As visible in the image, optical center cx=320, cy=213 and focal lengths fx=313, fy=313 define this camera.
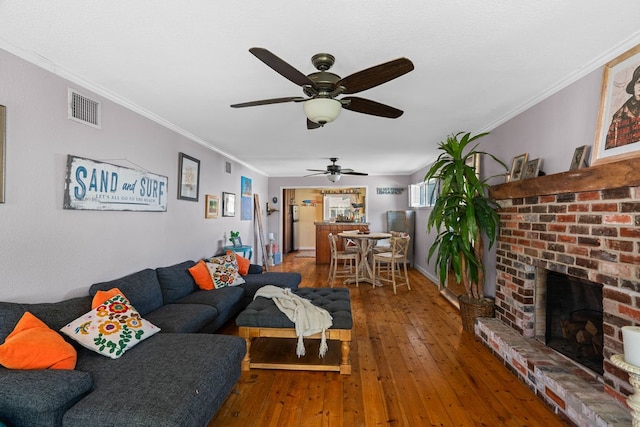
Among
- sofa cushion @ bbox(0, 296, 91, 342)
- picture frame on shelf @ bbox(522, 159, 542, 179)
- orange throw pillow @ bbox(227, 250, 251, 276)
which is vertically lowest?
orange throw pillow @ bbox(227, 250, 251, 276)

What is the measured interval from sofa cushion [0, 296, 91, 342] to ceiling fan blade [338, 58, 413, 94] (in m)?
2.26

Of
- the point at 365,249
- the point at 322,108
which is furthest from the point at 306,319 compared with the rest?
the point at 365,249

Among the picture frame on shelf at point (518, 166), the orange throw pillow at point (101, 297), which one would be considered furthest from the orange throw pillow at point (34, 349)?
the picture frame on shelf at point (518, 166)

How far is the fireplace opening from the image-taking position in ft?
7.01

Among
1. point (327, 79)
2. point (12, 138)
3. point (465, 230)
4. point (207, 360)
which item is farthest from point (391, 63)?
point (12, 138)

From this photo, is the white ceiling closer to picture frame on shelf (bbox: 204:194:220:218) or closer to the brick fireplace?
the brick fireplace

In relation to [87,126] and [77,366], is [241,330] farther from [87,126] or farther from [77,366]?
[87,126]

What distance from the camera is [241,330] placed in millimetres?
2570

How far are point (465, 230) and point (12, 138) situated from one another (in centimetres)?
360

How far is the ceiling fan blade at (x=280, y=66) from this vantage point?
1.42 meters

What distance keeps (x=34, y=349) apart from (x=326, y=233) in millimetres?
6292

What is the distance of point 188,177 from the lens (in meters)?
4.03

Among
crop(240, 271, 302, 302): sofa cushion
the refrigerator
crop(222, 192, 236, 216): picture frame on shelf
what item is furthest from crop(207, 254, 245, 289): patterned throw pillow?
the refrigerator

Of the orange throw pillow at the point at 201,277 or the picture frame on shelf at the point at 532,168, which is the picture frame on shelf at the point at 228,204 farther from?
the picture frame on shelf at the point at 532,168
